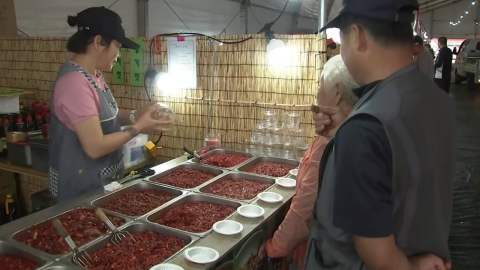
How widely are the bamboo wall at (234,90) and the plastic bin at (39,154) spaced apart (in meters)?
0.60

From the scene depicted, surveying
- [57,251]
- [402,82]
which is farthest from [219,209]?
[402,82]

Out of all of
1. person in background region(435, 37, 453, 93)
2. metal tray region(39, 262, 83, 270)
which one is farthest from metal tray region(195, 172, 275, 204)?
person in background region(435, 37, 453, 93)

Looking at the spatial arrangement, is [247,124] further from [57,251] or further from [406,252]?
[406,252]

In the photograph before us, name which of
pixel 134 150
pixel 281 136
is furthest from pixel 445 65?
pixel 134 150

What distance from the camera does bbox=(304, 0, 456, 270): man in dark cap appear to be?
0.96 meters

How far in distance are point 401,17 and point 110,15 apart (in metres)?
1.63

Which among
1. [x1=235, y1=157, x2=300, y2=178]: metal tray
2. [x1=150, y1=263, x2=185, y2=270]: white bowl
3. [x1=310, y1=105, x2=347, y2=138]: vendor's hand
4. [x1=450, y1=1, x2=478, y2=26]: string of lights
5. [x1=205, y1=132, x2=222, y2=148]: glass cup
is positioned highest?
[x1=450, y1=1, x2=478, y2=26]: string of lights

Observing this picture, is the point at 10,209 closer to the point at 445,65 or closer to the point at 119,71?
the point at 119,71

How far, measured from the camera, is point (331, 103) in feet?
5.57

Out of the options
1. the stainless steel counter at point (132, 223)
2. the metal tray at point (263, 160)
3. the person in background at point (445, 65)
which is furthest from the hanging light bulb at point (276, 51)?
the person in background at point (445, 65)

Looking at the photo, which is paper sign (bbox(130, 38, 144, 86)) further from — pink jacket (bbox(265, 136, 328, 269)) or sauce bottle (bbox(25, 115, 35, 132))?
pink jacket (bbox(265, 136, 328, 269))

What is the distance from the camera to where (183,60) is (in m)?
3.17

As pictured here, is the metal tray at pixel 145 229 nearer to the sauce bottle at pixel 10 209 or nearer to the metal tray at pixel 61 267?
the metal tray at pixel 61 267

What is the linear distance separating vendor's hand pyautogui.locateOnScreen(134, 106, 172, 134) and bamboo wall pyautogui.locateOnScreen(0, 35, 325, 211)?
2.93 ft
